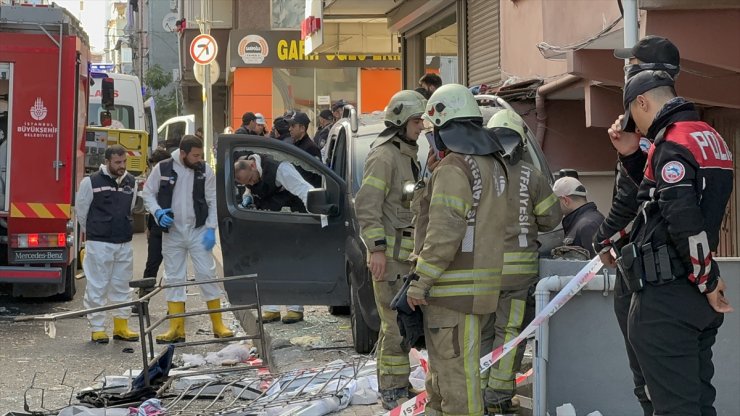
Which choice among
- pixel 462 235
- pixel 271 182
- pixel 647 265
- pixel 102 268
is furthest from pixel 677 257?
pixel 102 268

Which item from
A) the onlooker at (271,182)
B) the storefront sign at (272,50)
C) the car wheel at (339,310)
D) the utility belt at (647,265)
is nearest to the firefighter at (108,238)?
the onlooker at (271,182)

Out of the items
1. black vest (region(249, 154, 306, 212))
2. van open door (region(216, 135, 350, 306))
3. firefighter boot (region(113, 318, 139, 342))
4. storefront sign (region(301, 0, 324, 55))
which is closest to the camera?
van open door (region(216, 135, 350, 306))

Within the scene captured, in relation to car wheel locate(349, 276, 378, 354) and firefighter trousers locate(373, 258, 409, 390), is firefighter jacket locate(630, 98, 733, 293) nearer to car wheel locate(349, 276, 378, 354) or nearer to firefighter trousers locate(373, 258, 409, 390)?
firefighter trousers locate(373, 258, 409, 390)

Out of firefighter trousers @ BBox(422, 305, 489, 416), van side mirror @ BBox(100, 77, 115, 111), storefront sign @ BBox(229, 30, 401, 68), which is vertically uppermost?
storefront sign @ BBox(229, 30, 401, 68)

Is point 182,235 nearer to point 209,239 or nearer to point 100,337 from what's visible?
point 209,239

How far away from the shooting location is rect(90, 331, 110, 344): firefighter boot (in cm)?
1010

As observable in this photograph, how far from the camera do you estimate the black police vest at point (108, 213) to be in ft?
33.7

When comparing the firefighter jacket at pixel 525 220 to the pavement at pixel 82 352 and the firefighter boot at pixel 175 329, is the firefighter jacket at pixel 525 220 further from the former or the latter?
the firefighter boot at pixel 175 329

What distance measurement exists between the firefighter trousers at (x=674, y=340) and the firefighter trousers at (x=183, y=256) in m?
6.13

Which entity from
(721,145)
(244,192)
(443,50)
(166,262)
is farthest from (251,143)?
(443,50)

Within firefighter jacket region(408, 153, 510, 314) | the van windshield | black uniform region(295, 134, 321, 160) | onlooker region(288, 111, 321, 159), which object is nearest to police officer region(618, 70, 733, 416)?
firefighter jacket region(408, 153, 510, 314)

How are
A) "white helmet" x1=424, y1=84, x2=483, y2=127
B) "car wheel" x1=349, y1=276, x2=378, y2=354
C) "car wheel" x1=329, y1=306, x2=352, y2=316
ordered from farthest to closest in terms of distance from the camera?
"car wheel" x1=329, y1=306, x2=352, y2=316
"car wheel" x1=349, y1=276, x2=378, y2=354
"white helmet" x1=424, y1=84, x2=483, y2=127

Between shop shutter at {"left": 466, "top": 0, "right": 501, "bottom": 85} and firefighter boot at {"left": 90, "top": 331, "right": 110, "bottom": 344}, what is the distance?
646 centimetres

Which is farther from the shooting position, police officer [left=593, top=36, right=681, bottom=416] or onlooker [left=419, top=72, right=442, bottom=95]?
onlooker [left=419, top=72, right=442, bottom=95]
